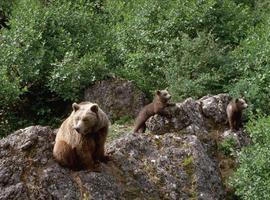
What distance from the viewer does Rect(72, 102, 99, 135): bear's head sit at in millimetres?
8219

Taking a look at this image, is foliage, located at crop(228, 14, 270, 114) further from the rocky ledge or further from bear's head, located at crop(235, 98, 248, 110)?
the rocky ledge

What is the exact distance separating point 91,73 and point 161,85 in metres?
2.01

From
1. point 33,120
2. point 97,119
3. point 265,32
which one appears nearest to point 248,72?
point 265,32

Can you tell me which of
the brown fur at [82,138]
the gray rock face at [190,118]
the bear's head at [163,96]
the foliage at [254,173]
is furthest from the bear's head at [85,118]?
the bear's head at [163,96]

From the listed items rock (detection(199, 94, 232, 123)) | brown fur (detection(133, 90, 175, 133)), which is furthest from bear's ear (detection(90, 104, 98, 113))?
rock (detection(199, 94, 232, 123))

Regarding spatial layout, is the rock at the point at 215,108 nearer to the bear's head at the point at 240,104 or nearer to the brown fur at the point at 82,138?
the bear's head at the point at 240,104

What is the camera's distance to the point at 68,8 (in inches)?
741

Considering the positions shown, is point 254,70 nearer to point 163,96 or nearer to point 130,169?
point 163,96

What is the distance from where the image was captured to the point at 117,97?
16578 millimetres

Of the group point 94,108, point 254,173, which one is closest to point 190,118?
point 254,173

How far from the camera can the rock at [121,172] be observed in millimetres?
8375

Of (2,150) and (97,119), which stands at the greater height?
(97,119)

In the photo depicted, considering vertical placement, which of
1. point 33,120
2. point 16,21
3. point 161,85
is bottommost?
point 33,120

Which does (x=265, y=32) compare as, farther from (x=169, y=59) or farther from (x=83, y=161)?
(x=83, y=161)
